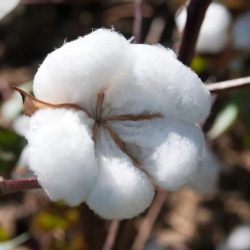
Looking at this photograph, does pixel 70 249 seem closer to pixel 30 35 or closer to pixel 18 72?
pixel 18 72

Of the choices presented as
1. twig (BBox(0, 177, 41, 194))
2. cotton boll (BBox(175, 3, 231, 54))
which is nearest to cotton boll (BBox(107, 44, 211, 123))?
twig (BBox(0, 177, 41, 194))

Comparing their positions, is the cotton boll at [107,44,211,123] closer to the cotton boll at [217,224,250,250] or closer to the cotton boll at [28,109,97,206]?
the cotton boll at [28,109,97,206]

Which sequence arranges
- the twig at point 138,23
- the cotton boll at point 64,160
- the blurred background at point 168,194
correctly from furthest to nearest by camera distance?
1. the blurred background at point 168,194
2. the twig at point 138,23
3. the cotton boll at point 64,160

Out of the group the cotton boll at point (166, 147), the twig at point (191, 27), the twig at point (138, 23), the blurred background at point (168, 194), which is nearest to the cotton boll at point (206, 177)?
the blurred background at point (168, 194)

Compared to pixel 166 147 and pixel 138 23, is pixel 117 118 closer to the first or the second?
pixel 166 147

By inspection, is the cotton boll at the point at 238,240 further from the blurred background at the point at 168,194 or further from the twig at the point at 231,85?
the twig at the point at 231,85

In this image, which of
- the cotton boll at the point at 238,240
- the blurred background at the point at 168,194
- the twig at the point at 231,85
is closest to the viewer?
the twig at the point at 231,85

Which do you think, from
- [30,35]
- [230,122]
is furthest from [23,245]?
[30,35]
